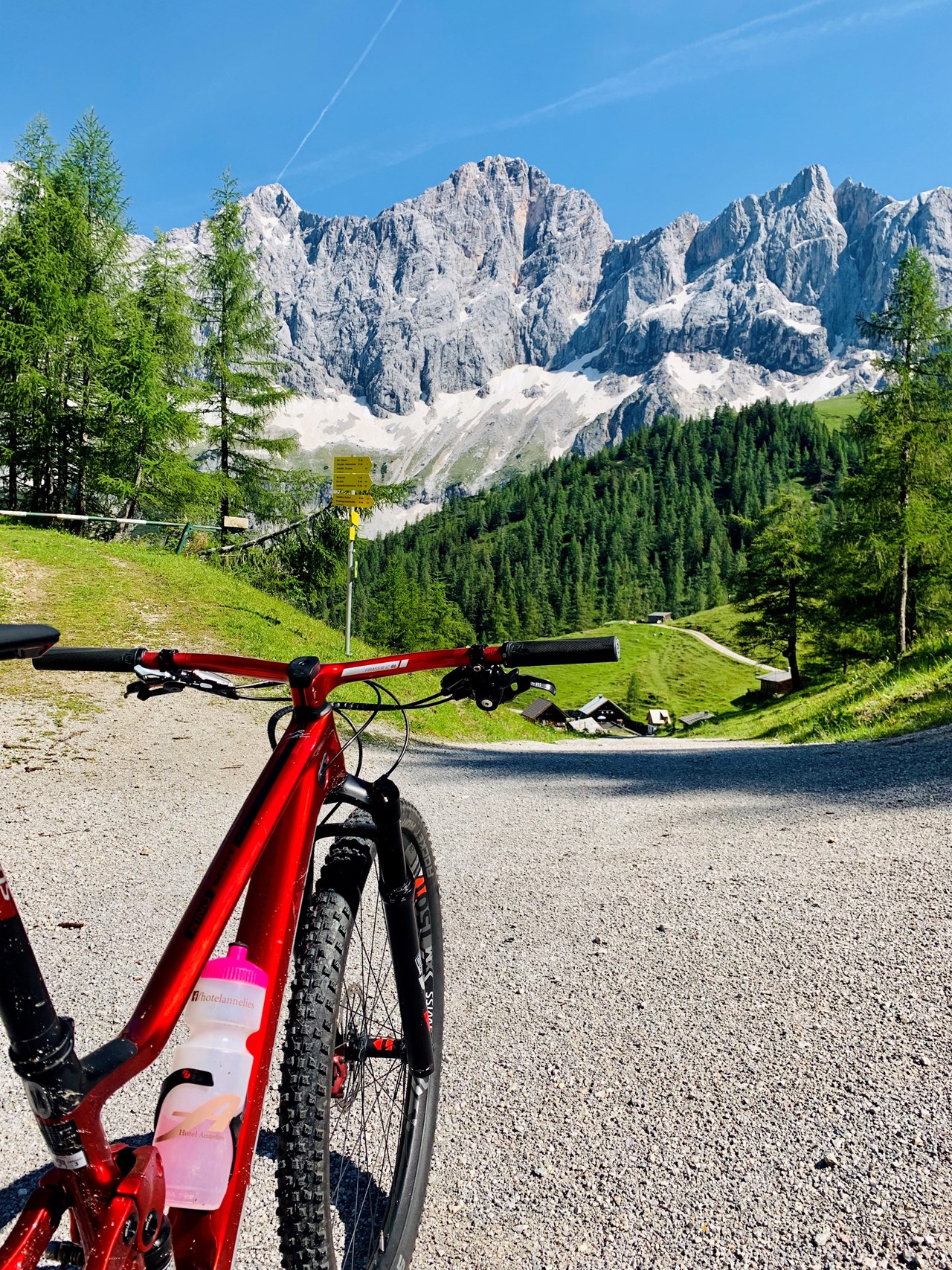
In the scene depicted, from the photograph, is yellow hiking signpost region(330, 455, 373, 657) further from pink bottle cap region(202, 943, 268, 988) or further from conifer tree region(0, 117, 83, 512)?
pink bottle cap region(202, 943, 268, 988)

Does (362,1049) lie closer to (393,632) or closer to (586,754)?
(586,754)

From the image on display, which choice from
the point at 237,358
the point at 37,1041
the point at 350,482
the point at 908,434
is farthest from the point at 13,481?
the point at 908,434

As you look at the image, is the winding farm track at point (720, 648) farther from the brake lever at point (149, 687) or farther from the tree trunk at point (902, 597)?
the brake lever at point (149, 687)

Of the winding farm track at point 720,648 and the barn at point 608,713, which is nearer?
the barn at point 608,713

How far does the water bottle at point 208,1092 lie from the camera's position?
1544 mm

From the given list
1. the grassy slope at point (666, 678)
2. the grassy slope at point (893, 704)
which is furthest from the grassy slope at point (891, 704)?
the grassy slope at point (666, 678)

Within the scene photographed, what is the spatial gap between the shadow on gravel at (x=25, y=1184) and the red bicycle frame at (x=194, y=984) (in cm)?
86

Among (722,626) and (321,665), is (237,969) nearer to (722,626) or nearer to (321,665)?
(321,665)

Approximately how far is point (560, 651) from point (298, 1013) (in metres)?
1.11

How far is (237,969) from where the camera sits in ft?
5.52

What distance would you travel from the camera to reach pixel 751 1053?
10.4 ft

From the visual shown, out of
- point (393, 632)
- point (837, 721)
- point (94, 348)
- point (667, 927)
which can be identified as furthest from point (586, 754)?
point (393, 632)

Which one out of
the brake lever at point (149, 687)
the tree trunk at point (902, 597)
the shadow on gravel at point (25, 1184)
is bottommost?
the shadow on gravel at point (25, 1184)

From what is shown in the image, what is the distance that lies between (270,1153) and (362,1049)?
0.85 m
